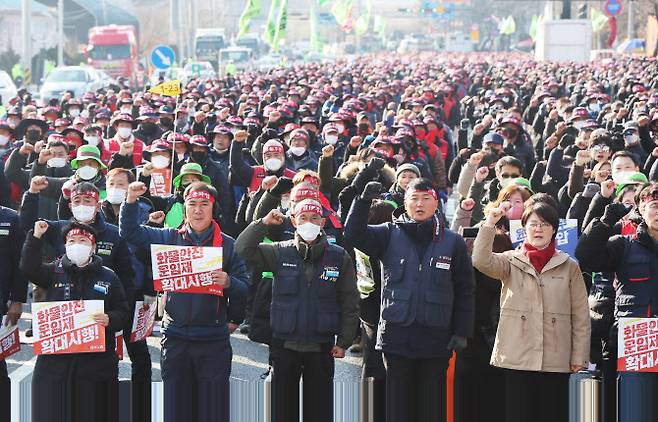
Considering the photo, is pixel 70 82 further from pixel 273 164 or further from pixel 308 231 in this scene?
pixel 308 231

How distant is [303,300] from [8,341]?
1746 millimetres

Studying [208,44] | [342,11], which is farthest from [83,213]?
[208,44]

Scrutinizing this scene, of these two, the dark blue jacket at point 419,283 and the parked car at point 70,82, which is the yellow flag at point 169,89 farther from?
the parked car at point 70,82

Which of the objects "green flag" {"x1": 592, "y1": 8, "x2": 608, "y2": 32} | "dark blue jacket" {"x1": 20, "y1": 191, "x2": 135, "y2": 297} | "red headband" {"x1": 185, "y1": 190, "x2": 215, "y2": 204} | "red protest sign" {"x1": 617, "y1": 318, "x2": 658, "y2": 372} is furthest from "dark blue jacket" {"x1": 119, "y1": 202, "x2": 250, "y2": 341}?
"green flag" {"x1": 592, "y1": 8, "x2": 608, "y2": 32}

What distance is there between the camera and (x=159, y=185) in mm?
11047

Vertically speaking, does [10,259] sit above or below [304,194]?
below

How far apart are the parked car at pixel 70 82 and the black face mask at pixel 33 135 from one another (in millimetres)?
23212

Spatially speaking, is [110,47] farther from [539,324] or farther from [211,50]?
[539,324]

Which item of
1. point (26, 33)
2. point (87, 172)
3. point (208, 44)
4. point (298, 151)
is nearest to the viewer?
point (87, 172)

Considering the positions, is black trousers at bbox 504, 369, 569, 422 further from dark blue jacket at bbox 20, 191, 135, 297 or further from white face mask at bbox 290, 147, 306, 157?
white face mask at bbox 290, 147, 306, 157

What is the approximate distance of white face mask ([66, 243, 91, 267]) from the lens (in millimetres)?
7285

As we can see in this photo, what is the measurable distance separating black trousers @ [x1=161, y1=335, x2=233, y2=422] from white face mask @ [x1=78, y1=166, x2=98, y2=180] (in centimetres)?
368

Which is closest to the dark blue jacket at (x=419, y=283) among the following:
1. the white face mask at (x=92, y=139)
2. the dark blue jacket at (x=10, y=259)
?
the dark blue jacket at (x=10, y=259)

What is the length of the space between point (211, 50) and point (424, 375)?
226ft
